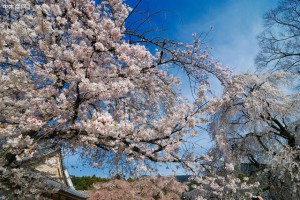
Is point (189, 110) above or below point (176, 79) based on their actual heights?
below

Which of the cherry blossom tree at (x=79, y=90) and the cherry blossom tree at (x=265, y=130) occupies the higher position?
the cherry blossom tree at (x=265, y=130)

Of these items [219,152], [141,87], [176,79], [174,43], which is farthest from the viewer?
[219,152]

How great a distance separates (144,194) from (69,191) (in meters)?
5.46

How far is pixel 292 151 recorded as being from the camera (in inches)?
428

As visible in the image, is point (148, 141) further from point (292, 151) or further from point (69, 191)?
point (292, 151)

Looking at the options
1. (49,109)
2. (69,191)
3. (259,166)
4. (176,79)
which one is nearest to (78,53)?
(49,109)

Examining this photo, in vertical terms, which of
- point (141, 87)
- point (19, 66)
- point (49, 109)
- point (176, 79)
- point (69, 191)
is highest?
point (176, 79)

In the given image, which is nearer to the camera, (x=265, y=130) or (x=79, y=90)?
(x=79, y=90)

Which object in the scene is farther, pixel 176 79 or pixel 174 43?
pixel 176 79

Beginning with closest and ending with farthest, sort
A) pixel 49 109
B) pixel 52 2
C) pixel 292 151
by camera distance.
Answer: pixel 49 109 < pixel 52 2 < pixel 292 151

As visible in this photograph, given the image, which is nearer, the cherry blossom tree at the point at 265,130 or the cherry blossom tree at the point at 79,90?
the cherry blossom tree at the point at 79,90

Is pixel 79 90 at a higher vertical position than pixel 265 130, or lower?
lower

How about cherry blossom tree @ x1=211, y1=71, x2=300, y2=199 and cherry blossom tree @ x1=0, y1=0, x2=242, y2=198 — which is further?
cherry blossom tree @ x1=211, y1=71, x2=300, y2=199

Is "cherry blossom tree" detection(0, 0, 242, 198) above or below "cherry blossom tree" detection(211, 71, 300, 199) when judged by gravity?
below
